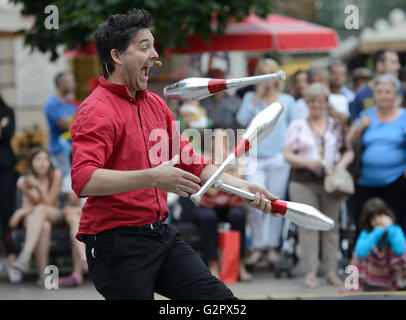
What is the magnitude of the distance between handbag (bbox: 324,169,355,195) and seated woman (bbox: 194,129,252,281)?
3.39 feet

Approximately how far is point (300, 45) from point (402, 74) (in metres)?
1.60

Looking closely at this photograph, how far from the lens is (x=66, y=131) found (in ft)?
27.9

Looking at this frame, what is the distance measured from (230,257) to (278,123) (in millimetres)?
1422

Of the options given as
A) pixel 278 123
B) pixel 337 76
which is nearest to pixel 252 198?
pixel 278 123

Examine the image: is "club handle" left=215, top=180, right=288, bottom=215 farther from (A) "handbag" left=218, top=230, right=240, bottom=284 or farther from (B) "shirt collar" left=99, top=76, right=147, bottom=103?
(A) "handbag" left=218, top=230, right=240, bottom=284

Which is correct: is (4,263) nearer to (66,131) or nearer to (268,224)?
(66,131)

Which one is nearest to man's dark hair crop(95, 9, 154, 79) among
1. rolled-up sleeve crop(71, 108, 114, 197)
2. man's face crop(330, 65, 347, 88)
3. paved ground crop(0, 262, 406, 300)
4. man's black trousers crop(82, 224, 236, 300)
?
rolled-up sleeve crop(71, 108, 114, 197)

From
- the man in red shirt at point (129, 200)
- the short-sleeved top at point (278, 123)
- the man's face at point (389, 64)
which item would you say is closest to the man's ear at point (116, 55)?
the man in red shirt at point (129, 200)

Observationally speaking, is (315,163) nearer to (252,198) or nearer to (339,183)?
(339,183)

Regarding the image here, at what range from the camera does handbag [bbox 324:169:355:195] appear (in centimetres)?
695

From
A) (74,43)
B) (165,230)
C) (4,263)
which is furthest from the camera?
(4,263)

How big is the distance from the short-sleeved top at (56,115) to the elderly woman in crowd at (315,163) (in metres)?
2.68

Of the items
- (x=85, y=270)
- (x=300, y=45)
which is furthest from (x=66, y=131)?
(x=300, y=45)

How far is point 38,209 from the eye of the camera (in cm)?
764
